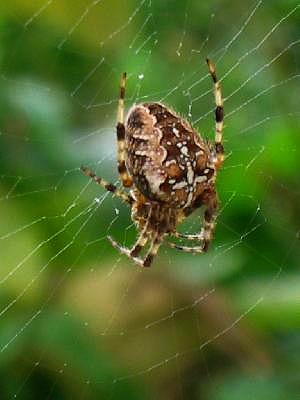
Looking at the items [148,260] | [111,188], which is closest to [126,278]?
[148,260]

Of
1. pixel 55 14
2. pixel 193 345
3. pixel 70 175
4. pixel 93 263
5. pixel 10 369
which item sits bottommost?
pixel 193 345

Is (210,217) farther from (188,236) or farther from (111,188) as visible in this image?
(111,188)

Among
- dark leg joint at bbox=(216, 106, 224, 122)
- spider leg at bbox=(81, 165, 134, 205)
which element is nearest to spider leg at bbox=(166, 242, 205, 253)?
spider leg at bbox=(81, 165, 134, 205)

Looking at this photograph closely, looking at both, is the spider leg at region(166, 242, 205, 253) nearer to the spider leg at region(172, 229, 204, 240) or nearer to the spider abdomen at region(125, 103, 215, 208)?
the spider leg at region(172, 229, 204, 240)

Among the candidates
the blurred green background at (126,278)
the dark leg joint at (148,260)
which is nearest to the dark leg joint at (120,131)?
the blurred green background at (126,278)

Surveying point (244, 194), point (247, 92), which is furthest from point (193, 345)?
point (247, 92)

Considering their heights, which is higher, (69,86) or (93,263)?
(69,86)

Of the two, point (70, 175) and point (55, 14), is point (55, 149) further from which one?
point (55, 14)
